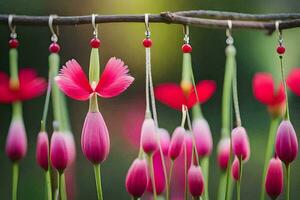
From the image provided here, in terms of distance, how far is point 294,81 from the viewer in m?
0.89

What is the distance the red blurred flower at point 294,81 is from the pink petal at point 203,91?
129mm

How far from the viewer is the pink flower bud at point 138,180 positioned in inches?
31.1

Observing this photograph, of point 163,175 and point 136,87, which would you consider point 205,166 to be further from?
point 136,87

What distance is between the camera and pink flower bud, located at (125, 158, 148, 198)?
790mm

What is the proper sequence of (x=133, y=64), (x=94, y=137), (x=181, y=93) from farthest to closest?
1. (x=133, y=64)
2. (x=181, y=93)
3. (x=94, y=137)

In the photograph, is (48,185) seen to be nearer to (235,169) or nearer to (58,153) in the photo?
(58,153)

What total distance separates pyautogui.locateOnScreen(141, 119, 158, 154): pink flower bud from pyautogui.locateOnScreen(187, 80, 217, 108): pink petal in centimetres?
9

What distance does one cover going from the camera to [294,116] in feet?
3.20

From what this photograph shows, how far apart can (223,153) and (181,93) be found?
0.12 meters

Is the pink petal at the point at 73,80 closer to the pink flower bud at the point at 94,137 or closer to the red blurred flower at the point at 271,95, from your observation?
the pink flower bud at the point at 94,137

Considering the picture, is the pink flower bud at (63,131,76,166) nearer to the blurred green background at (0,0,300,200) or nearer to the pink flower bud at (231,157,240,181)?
the blurred green background at (0,0,300,200)

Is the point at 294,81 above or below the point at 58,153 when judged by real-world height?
above

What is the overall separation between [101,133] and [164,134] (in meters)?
0.14

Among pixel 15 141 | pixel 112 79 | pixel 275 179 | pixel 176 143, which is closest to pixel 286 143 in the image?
pixel 275 179
